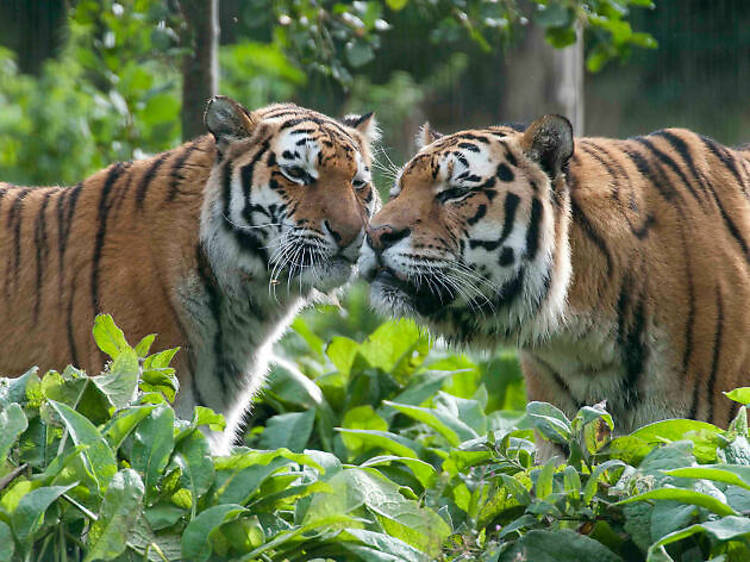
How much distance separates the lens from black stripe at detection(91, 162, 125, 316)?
12.7 feet

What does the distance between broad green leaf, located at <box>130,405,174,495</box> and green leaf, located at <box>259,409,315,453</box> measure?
1.95m

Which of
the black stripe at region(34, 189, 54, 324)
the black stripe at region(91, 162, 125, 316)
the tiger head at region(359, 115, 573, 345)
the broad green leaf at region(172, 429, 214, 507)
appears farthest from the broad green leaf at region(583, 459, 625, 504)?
the black stripe at region(34, 189, 54, 324)

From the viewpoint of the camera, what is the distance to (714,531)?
2.14 metres

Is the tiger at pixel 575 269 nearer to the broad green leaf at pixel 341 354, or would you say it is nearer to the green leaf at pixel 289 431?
the green leaf at pixel 289 431

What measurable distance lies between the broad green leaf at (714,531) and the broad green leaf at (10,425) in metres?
1.32

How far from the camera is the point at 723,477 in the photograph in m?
2.26

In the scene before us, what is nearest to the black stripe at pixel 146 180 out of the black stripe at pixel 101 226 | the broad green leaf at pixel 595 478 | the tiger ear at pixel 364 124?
the black stripe at pixel 101 226

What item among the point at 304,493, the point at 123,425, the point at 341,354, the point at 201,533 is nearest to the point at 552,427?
the point at 304,493

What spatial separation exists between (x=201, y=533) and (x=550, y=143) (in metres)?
1.90

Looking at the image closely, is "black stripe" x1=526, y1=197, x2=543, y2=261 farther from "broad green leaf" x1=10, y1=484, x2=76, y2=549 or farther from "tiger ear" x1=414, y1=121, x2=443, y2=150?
"broad green leaf" x1=10, y1=484, x2=76, y2=549

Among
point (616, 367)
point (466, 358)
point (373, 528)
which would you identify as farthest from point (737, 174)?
point (373, 528)

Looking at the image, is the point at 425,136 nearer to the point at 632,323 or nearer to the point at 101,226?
the point at 632,323

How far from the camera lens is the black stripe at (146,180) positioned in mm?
4035

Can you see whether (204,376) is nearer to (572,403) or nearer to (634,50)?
(572,403)
